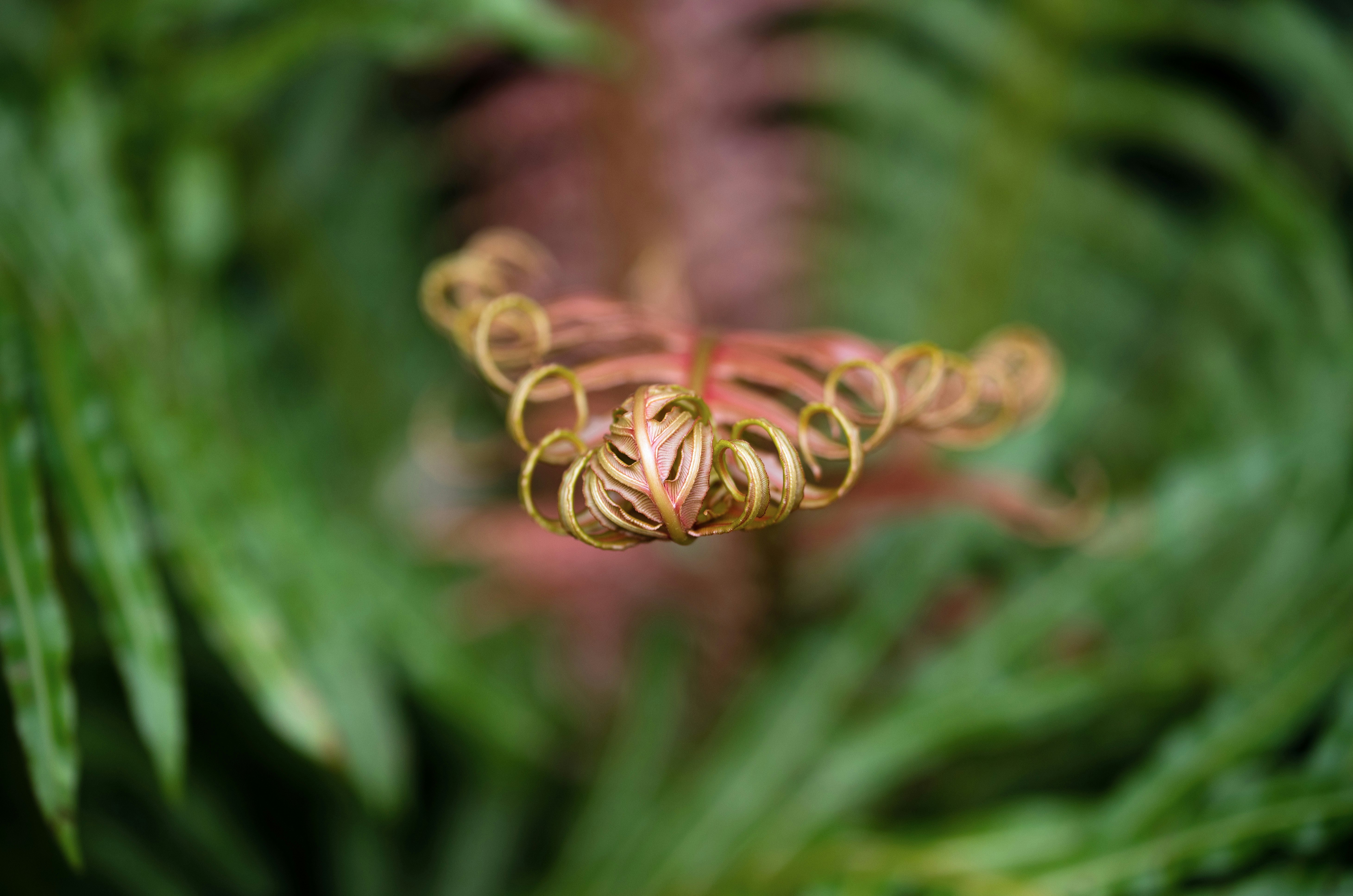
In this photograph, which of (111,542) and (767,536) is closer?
(111,542)

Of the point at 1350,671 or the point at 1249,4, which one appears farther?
the point at 1249,4

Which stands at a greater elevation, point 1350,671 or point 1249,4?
point 1249,4

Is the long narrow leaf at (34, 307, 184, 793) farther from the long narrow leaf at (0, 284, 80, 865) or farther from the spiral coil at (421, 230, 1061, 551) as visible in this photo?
the spiral coil at (421, 230, 1061, 551)

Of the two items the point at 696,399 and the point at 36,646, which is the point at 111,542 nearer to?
the point at 36,646

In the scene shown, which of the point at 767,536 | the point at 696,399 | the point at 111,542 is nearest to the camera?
the point at 696,399

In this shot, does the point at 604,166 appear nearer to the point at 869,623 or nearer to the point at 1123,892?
the point at 869,623

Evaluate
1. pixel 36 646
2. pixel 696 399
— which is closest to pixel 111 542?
pixel 36 646

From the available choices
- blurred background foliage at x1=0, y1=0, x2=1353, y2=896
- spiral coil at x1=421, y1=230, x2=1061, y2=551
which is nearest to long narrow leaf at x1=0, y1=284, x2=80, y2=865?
blurred background foliage at x1=0, y1=0, x2=1353, y2=896

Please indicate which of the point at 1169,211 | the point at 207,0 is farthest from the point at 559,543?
the point at 1169,211
